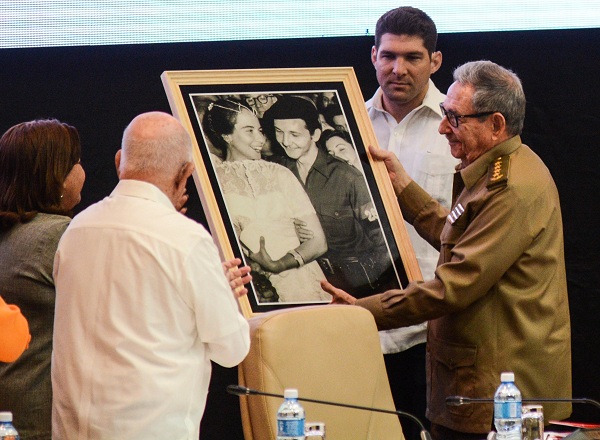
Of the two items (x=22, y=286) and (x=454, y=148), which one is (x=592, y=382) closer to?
(x=454, y=148)

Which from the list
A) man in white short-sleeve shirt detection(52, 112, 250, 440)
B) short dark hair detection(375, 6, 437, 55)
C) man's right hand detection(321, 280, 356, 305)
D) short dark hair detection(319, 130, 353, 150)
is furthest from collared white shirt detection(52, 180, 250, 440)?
short dark hair detection(375, 6, 437, 55)

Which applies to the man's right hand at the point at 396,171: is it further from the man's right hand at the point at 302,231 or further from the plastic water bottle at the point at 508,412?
the plastic water bottle at the point at 508,412

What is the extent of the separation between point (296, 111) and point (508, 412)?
54.5 inches

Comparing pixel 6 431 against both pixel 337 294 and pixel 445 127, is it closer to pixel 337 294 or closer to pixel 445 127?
pixel 337 294

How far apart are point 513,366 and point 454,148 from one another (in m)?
0.78

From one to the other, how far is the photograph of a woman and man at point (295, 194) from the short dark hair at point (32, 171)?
2.07 feet

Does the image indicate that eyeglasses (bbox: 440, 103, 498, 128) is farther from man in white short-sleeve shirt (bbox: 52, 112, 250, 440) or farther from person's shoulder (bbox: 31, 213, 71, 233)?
person's shoulder (bbox: 31, 213, 71, 233)

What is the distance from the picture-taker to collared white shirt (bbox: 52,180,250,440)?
2689 mm

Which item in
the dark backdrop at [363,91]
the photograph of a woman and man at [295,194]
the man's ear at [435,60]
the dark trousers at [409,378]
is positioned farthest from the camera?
the dark backdrop at [363,91]

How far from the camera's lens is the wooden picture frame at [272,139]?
11.8ft

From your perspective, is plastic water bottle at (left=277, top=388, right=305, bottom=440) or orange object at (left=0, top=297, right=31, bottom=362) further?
plastic water bottle at (left=277, top=388, right=305, bottom=440)

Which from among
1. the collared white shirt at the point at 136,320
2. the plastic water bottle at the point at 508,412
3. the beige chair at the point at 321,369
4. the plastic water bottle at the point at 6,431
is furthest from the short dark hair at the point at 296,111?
the plastic water bottle at the point at 6,431

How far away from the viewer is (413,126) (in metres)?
4.23

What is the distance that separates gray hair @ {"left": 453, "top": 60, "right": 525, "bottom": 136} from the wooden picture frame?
46 cm
